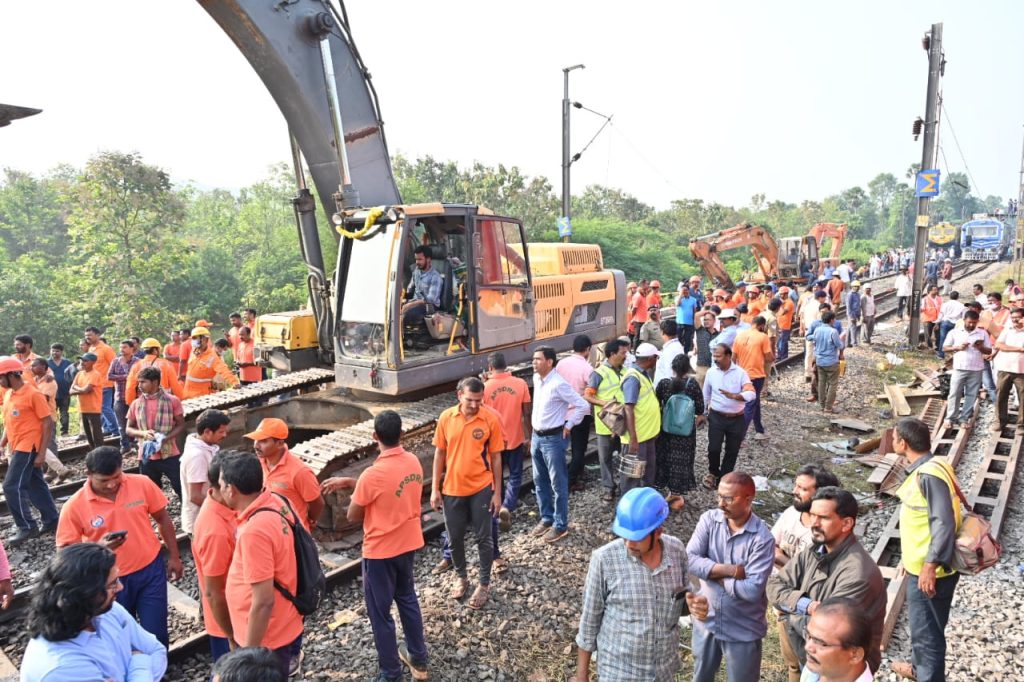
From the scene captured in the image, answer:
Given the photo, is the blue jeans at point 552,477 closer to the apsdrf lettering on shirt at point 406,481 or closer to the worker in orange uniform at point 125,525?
the apsdrf lettering on shirt at point 406,481

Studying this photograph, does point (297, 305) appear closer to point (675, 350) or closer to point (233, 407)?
point (233, 407)

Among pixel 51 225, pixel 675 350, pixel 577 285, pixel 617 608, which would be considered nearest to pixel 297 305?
pixel 51 225

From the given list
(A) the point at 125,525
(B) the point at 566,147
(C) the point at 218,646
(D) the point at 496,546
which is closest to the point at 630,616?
(C) the point at 218,646

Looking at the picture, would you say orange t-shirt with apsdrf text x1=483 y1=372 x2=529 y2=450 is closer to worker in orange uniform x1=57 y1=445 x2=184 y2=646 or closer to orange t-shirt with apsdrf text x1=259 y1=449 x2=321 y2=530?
orange t-shirt with apsdrf text x1=259 y1=449 x2=321 y2=530

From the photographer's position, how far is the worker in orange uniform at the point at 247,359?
976 centimetres

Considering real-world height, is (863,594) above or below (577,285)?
below

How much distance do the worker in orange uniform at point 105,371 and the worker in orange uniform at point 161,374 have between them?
48 cm

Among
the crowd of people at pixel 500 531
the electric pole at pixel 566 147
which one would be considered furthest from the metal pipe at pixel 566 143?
the crowd of people at pixel 500 531

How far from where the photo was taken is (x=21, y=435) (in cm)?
600

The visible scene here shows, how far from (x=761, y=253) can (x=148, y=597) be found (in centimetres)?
2126

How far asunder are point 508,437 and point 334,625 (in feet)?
6.90

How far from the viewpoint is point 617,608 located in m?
2.90

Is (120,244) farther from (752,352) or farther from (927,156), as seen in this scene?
(927,156)

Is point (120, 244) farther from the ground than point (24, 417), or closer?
farther from the ground
